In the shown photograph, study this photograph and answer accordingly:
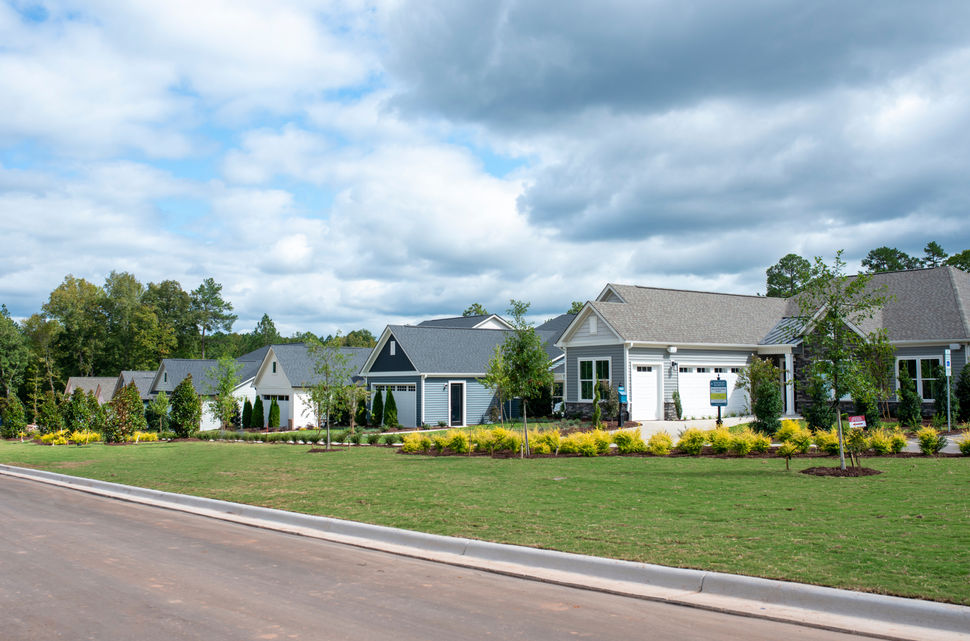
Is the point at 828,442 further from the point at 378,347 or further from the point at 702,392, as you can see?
the point at 378,347

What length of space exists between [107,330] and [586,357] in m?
70.1

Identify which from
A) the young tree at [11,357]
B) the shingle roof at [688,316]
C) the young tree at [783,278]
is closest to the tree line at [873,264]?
the young tree at [783,278]

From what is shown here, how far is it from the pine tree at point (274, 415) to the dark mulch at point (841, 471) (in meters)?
36.6

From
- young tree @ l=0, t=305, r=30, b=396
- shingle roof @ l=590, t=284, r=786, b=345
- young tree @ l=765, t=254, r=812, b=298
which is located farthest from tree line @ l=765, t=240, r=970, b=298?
young tree @ l=0, t=305, r=30, b=396

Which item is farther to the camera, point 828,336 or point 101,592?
point 828,336

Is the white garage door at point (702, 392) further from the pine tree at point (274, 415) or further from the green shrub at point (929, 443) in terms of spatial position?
the pine tree at point (274, 415)

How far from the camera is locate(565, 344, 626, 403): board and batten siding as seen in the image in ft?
102

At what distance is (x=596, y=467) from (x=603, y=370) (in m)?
16.1

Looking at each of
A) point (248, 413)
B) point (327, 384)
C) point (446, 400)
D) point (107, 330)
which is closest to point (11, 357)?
point (107, 330)

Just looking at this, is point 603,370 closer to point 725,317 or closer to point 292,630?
point 725,317

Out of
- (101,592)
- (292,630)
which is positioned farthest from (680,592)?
(101,592)

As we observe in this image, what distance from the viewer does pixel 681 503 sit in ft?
36.5

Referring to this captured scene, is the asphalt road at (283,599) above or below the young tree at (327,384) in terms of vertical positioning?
below

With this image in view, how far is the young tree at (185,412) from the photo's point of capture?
35594 mm
